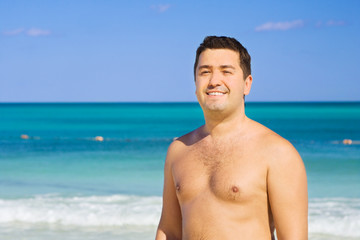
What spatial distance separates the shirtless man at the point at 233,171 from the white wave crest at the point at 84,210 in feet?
17.5

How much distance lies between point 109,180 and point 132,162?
339 cm

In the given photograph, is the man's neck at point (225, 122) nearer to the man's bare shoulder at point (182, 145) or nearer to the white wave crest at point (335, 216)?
the man's bare shoulder at point (182, 145)

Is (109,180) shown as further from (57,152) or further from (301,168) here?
(301,168)

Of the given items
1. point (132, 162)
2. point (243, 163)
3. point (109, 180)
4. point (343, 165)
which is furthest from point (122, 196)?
point (243, 163)

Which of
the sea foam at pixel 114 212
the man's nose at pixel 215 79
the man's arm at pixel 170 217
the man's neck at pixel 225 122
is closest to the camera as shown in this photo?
the man's nose at pixel 215 79

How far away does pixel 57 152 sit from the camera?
61.6 feet

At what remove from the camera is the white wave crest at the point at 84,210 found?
26.5ft

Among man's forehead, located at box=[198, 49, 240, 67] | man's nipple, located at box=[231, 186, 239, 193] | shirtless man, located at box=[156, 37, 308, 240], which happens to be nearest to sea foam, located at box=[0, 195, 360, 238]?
shirtless man, located at box=[156, 37, 308, 240]

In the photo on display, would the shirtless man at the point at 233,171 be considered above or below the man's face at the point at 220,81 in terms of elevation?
below

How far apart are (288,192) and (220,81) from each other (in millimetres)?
551

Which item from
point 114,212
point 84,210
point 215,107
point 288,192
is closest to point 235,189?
point 288,192

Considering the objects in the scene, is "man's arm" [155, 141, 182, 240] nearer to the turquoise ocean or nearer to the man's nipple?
the man's nipple

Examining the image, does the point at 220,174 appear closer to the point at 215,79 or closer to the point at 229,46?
the point at 215,79

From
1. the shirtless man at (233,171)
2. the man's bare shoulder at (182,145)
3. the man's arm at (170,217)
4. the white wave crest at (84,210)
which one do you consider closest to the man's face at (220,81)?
the shirtless man at (233,171)
